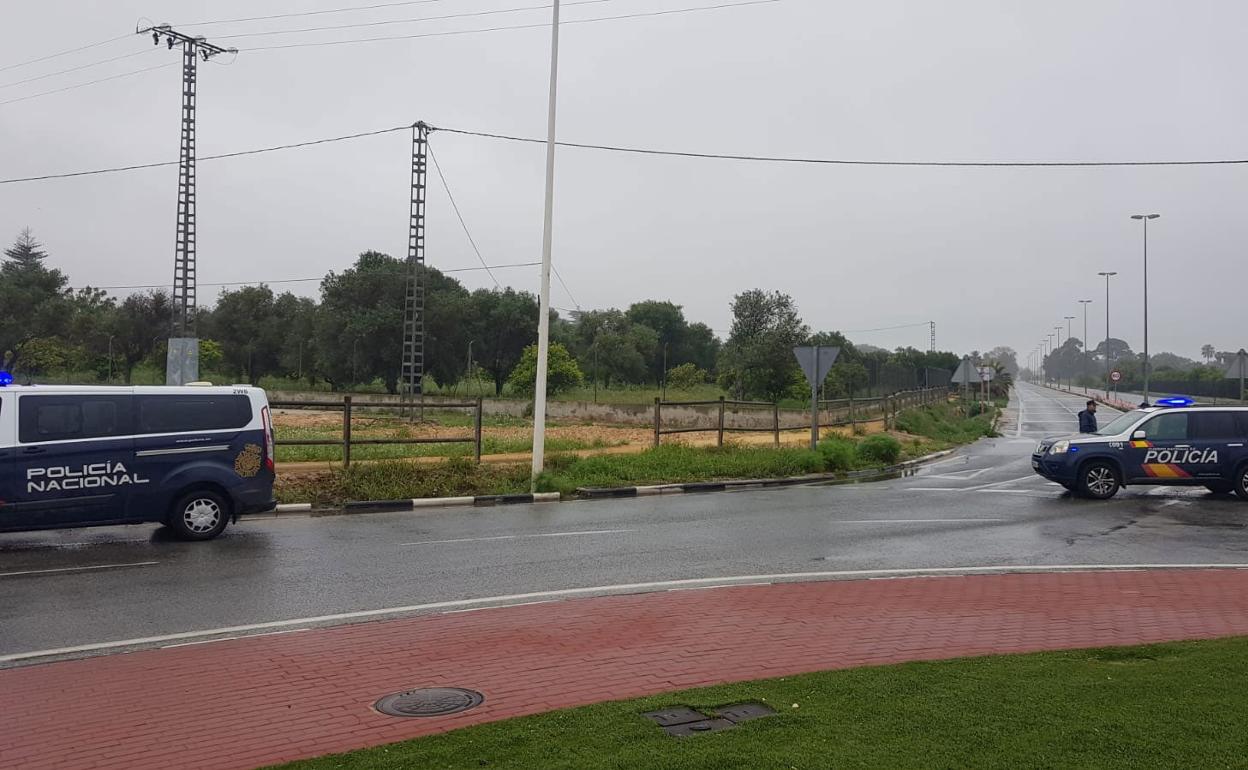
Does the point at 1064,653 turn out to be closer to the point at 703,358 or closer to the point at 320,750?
the point at 320,750

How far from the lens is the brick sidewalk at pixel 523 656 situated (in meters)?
5.14

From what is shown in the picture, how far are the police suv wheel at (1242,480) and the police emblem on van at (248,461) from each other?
54.5 ft

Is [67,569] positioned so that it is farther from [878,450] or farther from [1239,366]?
[1239,366]

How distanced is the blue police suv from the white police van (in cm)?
1412

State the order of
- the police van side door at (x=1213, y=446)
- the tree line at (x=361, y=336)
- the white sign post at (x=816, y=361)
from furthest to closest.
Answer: the tree line at (x=361, y=336) → the white sign post at (x=816, y=361) → the police van side door at (x=1213, y=446)

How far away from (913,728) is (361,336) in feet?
202

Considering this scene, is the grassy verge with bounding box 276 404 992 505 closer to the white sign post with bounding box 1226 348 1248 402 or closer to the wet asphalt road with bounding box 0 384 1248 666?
the wet asphalt road with bounding box 0 384 1248 666

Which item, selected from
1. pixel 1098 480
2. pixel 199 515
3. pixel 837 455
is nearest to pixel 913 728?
pixel 199 515

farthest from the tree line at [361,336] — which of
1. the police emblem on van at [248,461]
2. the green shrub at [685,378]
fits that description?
the police emblem on van at [248,461]

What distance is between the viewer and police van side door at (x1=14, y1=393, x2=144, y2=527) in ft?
36.1

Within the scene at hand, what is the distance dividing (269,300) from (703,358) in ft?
137

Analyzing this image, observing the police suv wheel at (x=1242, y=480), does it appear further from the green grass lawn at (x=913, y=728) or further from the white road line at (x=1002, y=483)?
the green grass lawn at (x=913, y=728)

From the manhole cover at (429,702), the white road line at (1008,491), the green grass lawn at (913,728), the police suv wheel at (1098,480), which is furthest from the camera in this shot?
the white road line at (1008,491)

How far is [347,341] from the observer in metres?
→ 64.0
